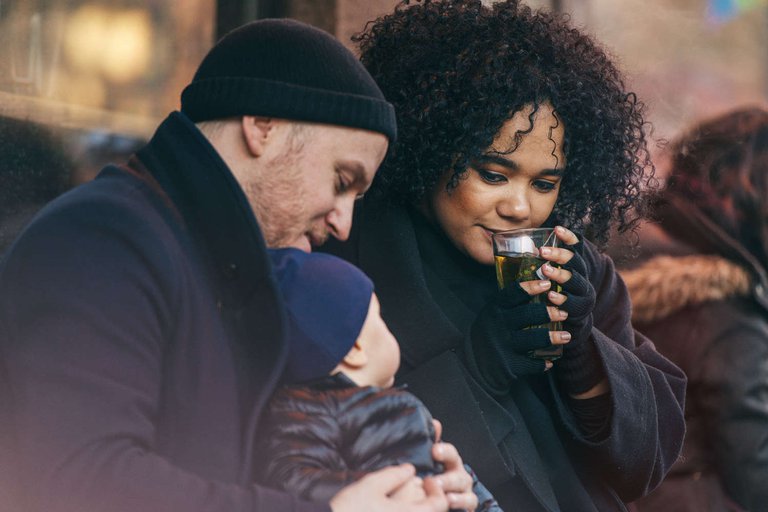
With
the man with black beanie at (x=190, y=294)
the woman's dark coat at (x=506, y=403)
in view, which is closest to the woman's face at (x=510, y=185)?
the woman's dark coat at (x=506, y=403)

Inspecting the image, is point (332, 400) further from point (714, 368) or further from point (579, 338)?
point (714, 368)

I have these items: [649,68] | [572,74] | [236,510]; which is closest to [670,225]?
[572,74]

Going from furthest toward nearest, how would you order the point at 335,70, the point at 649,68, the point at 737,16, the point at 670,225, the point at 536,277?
the point at 737,16, the point at 649,68, the point at 670,225, the point at 536,277, the point at 335,70

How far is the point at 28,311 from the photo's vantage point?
58.8 inches

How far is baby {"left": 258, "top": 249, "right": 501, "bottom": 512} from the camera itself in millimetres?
1614

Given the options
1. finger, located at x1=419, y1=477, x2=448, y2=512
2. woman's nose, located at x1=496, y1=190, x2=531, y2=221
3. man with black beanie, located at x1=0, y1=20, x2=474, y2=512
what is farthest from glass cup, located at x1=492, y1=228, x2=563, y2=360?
finger, located at x1=419, y1=477, x2=448, y2=512

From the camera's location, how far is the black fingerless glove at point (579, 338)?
90.7 inches

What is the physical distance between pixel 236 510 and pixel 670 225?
305 centimetres

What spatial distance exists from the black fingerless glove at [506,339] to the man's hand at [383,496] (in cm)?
64

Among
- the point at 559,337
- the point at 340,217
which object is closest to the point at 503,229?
the point at 559,337

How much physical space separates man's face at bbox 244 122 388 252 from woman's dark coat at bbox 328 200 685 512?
653mm

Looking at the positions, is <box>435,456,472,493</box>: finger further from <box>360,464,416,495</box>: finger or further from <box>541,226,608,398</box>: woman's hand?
<box>541,226,608,398</box>: woman's hand

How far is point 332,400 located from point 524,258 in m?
0.71

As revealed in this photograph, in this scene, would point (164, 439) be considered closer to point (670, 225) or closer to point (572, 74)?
point (572, 74)
